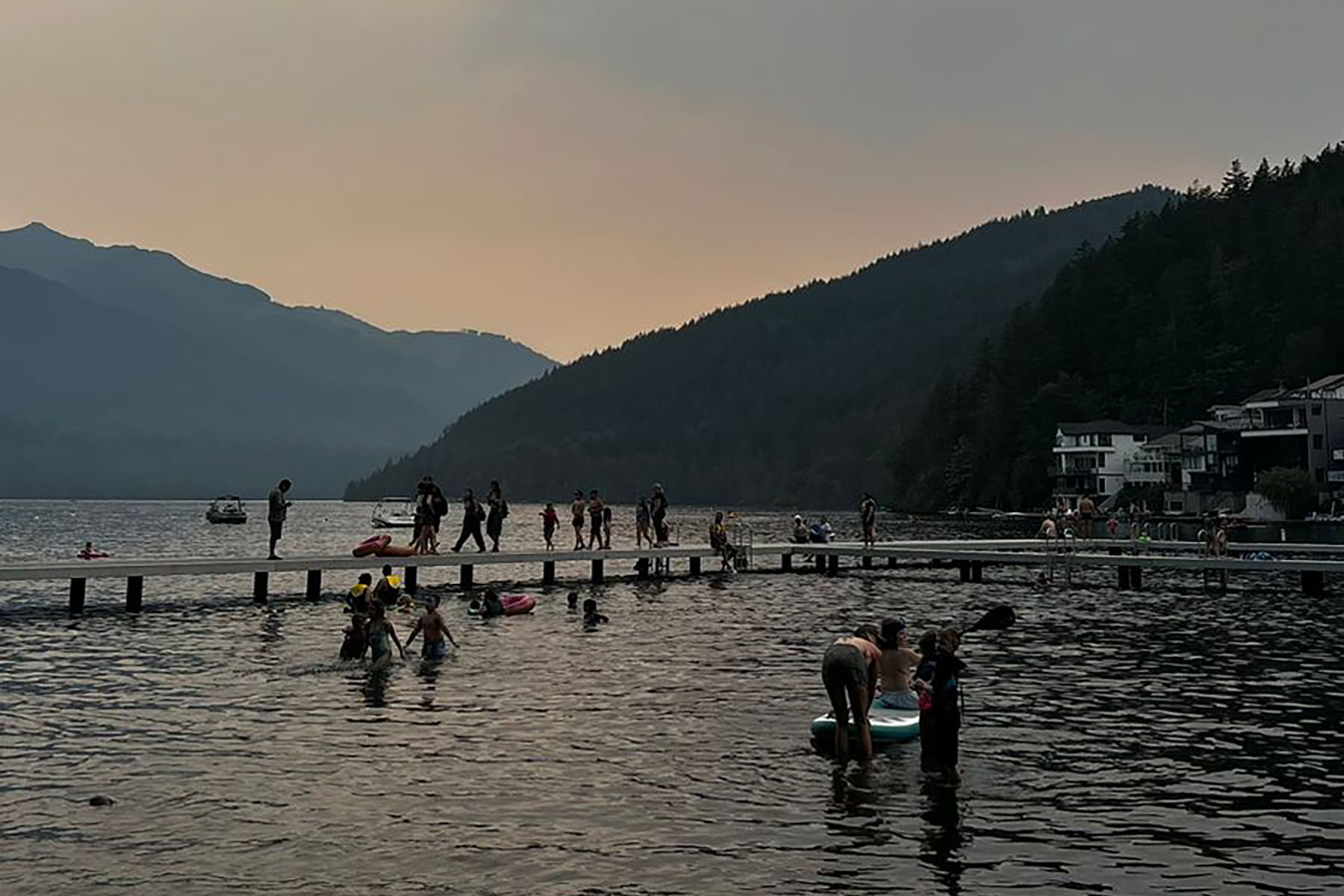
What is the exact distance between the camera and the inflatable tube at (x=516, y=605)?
125 feet

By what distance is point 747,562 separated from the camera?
58125 millimetres

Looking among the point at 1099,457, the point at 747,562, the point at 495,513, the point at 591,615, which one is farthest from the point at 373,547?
the point at 1099,457

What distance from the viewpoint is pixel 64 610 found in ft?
129

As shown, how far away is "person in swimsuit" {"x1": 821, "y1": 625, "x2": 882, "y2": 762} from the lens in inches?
650

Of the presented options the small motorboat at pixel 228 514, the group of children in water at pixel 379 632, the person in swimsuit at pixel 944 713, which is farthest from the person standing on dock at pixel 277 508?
the small motorboat at pixel 228 514

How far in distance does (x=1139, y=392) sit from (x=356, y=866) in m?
165

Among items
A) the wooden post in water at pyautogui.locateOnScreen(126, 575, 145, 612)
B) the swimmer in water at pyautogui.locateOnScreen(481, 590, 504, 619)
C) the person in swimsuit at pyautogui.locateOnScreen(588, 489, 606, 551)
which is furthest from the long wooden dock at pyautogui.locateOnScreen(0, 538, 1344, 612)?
the swimmer in water at pyautogui.locateOnScreen(481, 590, 504, 619)

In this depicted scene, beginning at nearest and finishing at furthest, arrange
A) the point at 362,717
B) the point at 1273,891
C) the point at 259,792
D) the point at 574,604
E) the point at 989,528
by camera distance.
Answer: the point at 1273,891 → the point at 259,792 → the point at 362,717 → the point at 574,604 → the point at 989,528

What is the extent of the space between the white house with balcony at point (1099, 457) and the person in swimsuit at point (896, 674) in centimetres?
13607

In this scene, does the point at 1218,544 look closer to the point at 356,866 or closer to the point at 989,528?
the point at 356,866

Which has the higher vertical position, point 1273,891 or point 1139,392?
point 1139,392

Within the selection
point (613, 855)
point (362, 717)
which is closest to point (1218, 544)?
point (362, 717)

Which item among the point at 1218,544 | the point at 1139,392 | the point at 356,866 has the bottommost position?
the point at 356,866

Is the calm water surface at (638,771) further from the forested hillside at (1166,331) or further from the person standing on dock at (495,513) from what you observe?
the forested hillside at (1166,331)
